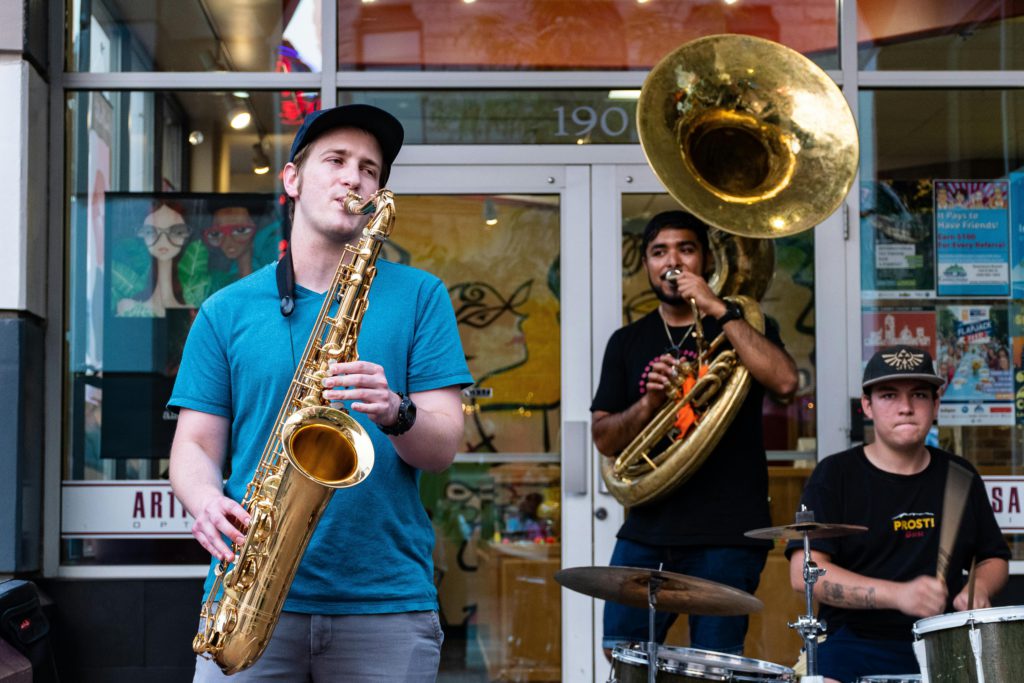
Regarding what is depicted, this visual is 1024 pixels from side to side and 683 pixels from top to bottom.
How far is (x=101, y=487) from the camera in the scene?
583 centimetres

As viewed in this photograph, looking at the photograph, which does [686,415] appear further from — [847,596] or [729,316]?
[847,596]

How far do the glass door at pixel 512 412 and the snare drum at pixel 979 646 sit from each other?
2342 mm

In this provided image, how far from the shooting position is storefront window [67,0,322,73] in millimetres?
6035

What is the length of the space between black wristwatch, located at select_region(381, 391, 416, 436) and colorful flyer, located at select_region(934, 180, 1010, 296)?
391cm

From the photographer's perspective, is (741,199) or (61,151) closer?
(741,199)

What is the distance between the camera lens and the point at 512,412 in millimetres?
5949

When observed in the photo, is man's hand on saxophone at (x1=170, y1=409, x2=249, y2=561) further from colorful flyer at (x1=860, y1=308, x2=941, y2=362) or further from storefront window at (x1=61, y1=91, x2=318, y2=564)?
colorful flyer at (x1=860, y1=308, x2=941, y2=362)

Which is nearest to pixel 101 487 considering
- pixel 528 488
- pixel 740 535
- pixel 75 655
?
pixel 75 655

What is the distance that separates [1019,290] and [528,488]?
7.72ft

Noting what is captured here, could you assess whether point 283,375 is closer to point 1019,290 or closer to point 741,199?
point 741,199

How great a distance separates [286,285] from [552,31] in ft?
11.4

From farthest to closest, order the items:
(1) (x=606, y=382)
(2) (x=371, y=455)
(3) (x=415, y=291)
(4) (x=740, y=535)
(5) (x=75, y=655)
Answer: (5) (x=75, y=655) → (1) (x=606, y=382) → (4) (x=740, y=535) → (3) (x=415, y=291) → (2) (x=371, y=455)

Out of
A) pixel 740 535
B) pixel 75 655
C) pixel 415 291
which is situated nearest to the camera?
pixel 415 291

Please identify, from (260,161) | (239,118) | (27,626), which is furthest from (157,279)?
(27,626)
